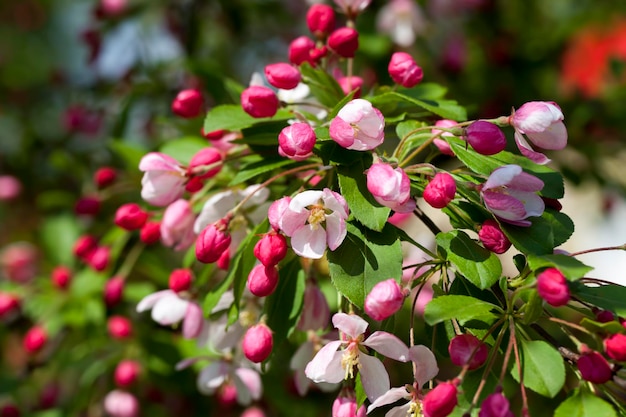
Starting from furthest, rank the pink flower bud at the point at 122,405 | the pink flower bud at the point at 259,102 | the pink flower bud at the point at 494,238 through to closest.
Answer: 1. the pink flower bud at the point at 122,405
2. the pink flower bud at the point at 259,102
3. the pink flower bud at the point at 494,238

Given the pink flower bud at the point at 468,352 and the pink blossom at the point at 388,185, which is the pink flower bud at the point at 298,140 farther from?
the pink flower bud at the point at 468,352

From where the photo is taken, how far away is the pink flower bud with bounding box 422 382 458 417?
733 millimetres

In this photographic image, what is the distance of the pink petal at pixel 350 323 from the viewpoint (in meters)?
0.83

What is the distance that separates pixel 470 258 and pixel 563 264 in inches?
4.5

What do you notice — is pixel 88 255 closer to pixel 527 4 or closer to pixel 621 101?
pixel 621 101

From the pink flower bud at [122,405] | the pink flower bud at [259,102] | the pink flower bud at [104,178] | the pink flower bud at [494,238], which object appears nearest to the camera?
the pink flower bud at [494,238]

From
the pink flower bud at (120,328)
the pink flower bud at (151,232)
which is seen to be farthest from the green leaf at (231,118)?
the pink flower bud at (120,328)

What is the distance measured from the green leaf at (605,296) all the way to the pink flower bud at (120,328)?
3.39 feet

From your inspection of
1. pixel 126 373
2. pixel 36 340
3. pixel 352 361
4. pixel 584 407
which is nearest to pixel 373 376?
pixel 352 361

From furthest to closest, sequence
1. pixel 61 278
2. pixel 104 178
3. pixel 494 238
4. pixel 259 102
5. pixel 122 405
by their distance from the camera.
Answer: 1. pixel 61 278
2. pixel 122 405
3. pixel 104 178
4. pixel 259 102
5. pixel 494 238

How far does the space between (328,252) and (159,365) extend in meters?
0.81

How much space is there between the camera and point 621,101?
7.29 feet

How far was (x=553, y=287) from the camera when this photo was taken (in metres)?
0.71

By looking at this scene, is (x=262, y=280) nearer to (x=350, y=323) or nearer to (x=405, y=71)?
(x=350, y=323)
